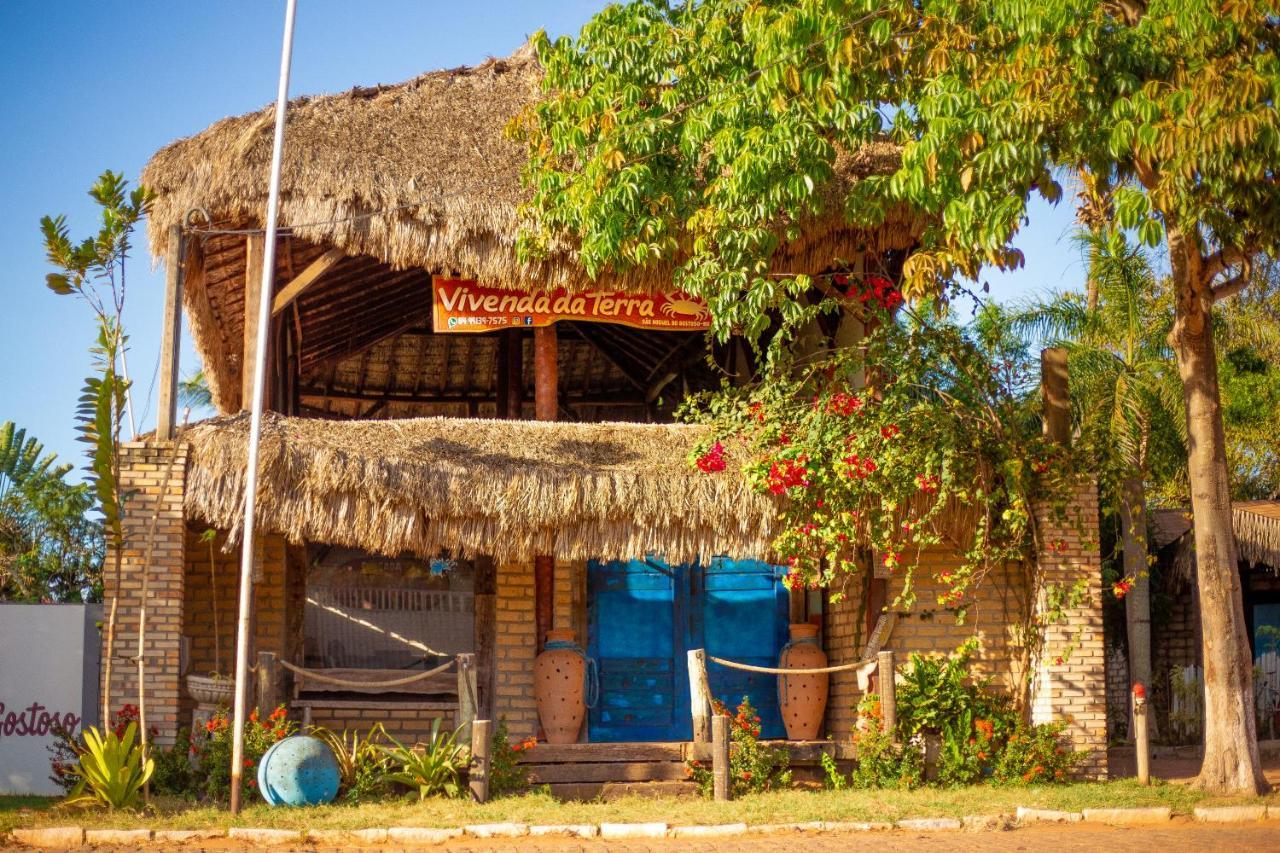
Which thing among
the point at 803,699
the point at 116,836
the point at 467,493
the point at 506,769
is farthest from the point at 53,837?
the point at 803,699

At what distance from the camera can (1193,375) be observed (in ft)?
33.6

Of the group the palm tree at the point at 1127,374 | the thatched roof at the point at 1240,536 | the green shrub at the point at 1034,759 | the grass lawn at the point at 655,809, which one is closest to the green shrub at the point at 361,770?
the grass lawn at the point at 655,809

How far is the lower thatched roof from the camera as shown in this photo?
10320 mm

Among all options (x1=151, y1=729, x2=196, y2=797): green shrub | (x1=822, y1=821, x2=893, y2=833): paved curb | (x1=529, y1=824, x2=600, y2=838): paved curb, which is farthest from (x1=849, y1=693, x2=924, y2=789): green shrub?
(x1=151, y1=729, x2=196, y2=797): green shrub

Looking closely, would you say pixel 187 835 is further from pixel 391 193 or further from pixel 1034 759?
pixel 1034 759

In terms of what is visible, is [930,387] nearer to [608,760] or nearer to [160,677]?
[608,760]

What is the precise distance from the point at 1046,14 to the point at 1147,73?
96cm

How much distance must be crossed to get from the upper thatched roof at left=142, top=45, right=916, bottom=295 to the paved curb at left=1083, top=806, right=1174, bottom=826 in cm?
521

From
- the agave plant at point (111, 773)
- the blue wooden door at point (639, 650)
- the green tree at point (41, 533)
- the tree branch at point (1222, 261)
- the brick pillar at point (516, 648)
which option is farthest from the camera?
the green tree at point (41, 533)

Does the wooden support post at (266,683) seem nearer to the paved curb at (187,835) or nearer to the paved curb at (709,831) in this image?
the paved curb at (187,835)

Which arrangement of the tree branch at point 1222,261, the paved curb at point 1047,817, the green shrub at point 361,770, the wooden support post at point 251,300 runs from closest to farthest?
the paved curb at point 1047,817 < the green shrub at point 361,770 < the tree branch at point 1222,261 < the wooden support post at point 251,300

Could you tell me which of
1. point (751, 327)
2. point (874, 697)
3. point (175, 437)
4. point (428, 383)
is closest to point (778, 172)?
point (751, 327)

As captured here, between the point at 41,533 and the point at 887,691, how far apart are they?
13.5 meters

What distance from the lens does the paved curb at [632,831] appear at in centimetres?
857
